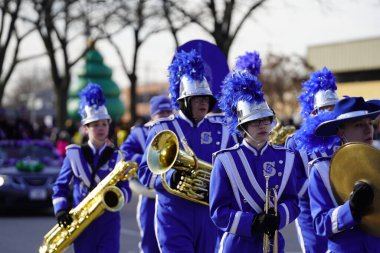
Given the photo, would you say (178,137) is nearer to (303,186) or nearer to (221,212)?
(303,186)

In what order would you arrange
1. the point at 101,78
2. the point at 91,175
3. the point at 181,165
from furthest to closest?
the point at 101,78 → the point at 91,175 → the point at 181,165

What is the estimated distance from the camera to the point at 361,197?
4918mm

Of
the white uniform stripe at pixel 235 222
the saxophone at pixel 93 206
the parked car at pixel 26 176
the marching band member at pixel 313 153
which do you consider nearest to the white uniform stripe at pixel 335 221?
the white uniform stripe at pixel 235 222

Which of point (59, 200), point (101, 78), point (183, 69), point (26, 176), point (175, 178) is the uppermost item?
point (101, 78)

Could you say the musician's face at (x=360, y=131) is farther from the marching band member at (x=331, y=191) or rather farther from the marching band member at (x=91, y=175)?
the marching band member at (x=91, y=175)

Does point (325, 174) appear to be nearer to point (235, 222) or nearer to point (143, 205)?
point (235, 222)

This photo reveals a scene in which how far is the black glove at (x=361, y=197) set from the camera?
4902 mm

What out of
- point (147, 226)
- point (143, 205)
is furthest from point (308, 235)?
point (143, 205)

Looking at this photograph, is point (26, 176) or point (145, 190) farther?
point (26, 176)

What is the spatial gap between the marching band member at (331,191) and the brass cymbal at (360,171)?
108 mm

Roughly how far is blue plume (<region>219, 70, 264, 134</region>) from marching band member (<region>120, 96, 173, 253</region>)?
2847 mm

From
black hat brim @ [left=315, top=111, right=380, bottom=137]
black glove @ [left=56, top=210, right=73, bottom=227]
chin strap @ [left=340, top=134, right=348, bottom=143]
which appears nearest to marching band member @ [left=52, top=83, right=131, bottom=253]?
black glove @ [left=56, top=210, right=73, bottom=227]

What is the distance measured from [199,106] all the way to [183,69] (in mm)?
383

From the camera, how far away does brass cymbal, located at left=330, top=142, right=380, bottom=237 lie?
493cm
